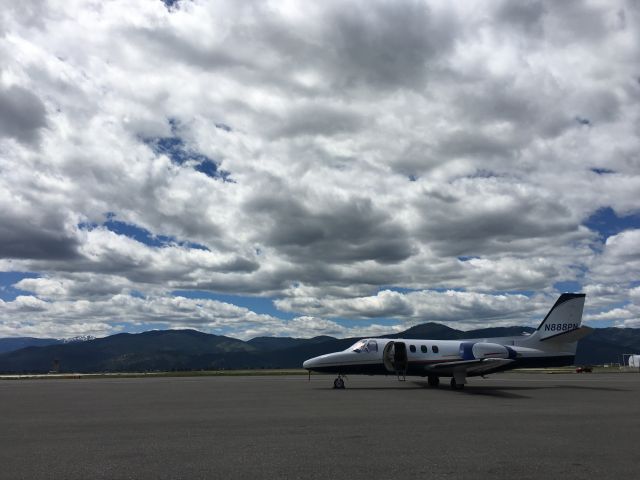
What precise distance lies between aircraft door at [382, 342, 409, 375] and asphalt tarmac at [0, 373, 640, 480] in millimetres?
12003

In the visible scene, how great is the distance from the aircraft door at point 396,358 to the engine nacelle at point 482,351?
4259 mm

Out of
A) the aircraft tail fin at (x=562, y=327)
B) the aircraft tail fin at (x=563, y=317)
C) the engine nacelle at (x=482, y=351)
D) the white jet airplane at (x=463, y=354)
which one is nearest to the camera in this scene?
the white jet airplane at (x=463, y=354)

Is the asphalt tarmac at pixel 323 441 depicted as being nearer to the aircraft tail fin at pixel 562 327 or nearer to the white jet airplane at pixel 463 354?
the white jet airplane at pixel 463 354

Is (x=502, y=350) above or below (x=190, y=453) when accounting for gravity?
above

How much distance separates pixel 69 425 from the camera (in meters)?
16.5

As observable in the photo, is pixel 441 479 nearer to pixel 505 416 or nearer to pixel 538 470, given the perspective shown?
pixel 538 470

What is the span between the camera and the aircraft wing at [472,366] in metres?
32.5

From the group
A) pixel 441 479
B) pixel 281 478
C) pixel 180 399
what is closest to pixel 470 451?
pixel 441 479

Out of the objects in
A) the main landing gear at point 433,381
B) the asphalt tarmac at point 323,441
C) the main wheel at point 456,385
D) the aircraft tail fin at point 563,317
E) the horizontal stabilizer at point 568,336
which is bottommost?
the asphalt tarmac at point 323,441

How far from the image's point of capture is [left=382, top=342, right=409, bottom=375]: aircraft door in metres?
34.1

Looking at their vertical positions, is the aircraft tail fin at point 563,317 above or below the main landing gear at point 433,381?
above

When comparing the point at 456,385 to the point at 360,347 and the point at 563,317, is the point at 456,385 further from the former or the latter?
the point at 563,317

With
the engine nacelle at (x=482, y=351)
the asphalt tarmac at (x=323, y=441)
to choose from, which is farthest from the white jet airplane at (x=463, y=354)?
the asphalt tarmac at (x=323, y=441)

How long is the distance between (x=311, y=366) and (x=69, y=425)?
732 inches
